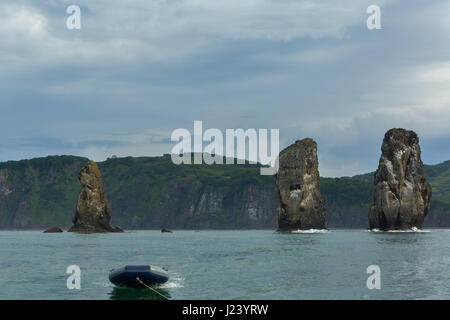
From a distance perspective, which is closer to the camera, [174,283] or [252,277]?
[174,283]

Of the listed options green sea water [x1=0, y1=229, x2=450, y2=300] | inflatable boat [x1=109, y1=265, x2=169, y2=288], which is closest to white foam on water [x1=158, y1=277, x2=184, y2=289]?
green sea water [x1=0, y1=229, x2=450, y2=300]

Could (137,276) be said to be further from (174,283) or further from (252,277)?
(252,277)

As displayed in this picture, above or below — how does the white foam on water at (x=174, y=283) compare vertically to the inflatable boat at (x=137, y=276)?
below

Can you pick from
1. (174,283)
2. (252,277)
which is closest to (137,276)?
(174,283)

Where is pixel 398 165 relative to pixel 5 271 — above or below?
above

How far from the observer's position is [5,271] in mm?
63188

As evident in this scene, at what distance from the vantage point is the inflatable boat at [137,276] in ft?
150

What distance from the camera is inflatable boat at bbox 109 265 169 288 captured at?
1805 inches

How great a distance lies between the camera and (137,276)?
45875 millimetres

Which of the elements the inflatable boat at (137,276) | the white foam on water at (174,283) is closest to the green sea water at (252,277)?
the white foam on water at (174,283)

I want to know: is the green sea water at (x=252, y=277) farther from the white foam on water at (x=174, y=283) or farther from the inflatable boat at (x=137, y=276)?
the inflatable boat at (x=137, y=276)

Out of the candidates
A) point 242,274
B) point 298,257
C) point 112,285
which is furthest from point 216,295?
point 298,257
